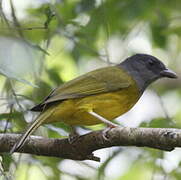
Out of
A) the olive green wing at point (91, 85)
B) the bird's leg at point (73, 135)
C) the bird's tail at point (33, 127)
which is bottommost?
the bird's leg at point (73, 135)

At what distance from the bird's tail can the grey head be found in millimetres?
1380

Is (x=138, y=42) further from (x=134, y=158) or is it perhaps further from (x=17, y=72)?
(x=17, y=72)

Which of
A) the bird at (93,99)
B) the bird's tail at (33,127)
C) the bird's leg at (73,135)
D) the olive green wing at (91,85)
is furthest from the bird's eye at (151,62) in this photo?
the bird's tail at (33,127)

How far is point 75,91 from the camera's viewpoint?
4.86 meters

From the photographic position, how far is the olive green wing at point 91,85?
15.4 feet

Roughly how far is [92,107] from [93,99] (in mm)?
123

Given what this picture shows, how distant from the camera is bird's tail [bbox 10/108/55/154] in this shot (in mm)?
3913

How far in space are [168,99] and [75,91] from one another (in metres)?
4.04

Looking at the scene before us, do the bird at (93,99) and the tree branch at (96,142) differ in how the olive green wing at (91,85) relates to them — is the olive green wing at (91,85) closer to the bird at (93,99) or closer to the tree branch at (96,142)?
the bird at (93,99)

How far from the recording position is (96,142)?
4074 mm

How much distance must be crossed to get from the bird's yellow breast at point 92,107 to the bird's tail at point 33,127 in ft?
0.28

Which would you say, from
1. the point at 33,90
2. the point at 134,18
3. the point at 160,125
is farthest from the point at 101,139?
the point at 134,18

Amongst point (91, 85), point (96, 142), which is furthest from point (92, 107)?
point (96, 142)

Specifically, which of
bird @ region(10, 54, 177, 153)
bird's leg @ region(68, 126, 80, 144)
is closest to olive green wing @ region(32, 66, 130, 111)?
bird @ region(10, 54, 177, 153)
